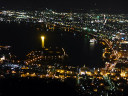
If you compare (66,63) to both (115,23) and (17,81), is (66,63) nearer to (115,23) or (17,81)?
(17,81)

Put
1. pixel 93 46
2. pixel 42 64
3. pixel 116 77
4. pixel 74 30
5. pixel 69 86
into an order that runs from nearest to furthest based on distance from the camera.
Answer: pixel 69 86 < pixel 116 77 < pixel 42 64 < pixel 93 46 < pixel 74 30

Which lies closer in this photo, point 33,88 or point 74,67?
point 33,88

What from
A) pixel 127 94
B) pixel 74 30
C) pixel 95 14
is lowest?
pixel 127 94

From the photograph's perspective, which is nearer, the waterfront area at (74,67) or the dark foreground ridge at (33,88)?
the dark foreground ridge at (33,88)

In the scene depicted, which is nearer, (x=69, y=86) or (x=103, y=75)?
(x=69, y=86)

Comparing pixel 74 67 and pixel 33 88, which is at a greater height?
pixel 74 67

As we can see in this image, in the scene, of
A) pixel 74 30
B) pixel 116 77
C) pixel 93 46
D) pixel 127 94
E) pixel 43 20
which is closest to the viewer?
pixel 127 94

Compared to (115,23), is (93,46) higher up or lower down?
lower down

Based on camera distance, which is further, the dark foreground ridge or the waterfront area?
the waterfront area

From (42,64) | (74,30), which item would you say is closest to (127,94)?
(42,64)

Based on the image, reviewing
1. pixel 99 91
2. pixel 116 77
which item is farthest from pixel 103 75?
pixel 99 91
